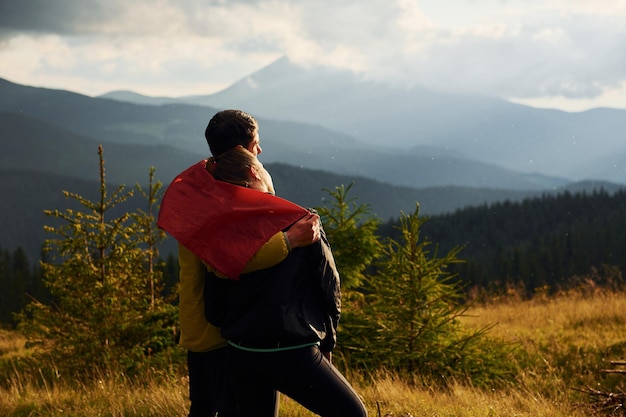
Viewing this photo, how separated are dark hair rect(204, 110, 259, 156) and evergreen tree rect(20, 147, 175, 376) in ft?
20.8

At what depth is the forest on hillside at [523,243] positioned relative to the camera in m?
73.6

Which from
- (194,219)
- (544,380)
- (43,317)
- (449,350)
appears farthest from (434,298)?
(43,317)

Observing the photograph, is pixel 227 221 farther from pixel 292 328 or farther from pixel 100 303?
pixel 100 303

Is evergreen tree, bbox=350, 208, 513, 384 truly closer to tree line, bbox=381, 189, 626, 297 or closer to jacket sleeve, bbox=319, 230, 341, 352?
jacket sleeve, bbox=319, 230, 341, 352

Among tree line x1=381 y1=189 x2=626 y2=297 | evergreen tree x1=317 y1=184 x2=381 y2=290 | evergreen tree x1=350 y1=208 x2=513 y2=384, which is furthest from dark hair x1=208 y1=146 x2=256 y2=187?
tree line x1=381 y1=189 x2=626 y2=297

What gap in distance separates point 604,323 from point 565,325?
68 centimetres

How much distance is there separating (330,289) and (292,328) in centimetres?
24

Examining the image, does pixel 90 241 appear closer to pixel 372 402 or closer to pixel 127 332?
pixel 127 332

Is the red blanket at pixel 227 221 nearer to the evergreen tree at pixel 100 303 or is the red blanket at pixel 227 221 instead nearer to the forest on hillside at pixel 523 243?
the evergreen tree at pixel 100 303

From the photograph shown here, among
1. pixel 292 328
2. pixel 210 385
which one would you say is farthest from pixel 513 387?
pixel 292 328

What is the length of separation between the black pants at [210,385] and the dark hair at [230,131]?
3.42ft

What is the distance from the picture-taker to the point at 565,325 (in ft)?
34.1

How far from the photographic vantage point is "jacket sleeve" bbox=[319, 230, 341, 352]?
2531 millimetres

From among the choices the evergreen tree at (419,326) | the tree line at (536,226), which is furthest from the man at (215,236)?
the tree line at (536,226)
